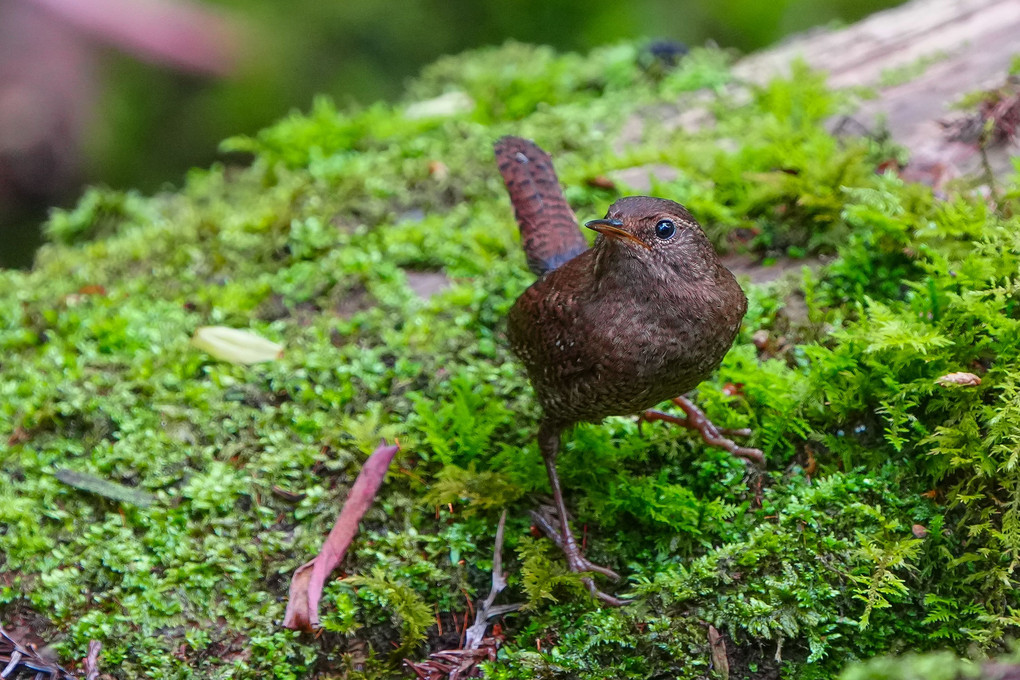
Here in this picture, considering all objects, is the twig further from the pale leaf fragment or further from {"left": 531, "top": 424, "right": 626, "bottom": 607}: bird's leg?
the pale leaf fragment

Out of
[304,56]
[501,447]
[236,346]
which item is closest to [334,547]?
[501,447]

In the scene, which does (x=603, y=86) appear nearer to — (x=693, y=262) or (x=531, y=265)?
(x=531, y=265)

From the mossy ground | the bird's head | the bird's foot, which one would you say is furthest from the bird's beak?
the bird's foot

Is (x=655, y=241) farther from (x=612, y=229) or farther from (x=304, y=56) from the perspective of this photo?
(x=304, y=56)

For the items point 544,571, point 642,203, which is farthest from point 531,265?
point 544,571

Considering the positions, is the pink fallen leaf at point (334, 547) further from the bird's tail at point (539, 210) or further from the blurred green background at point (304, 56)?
the blurred green background at point (304, 56)

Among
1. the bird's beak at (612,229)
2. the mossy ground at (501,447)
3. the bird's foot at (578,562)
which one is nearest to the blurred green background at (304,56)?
the mossy ground at (501,447)
